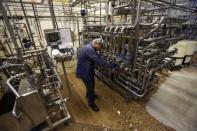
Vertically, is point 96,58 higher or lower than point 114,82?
higher

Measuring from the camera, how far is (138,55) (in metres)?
1.84

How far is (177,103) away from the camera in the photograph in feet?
6.88

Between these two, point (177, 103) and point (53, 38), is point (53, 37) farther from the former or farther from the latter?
point (177, 103)

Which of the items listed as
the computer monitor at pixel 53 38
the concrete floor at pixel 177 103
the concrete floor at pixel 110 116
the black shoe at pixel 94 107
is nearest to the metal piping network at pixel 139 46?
the concrete floor at pixel 110 116

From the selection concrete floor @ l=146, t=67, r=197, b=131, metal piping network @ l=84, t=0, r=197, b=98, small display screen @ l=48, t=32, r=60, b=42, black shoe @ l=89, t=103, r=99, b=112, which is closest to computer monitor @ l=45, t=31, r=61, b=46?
small display screen @ l=48, t=32, r=60, b=42

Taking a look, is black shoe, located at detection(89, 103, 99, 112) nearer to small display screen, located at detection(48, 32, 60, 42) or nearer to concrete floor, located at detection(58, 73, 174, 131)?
concrete floor, located at detection(58, 73, 174, 131)

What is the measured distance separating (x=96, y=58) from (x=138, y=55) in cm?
69

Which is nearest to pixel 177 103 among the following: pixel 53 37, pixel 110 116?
pixel 110 116

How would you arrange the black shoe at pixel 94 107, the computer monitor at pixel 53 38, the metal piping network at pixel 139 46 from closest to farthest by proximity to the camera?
the metal piping network at pixel 139 46
the black shoe at pixel 94 107
the computer monitor at pixel 53 38

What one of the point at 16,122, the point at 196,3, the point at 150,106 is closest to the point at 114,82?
the point at 150,106

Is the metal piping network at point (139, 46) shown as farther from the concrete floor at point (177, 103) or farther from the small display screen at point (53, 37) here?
the small display screen at point (53, 37)

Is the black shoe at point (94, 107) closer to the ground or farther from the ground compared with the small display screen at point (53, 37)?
closer to the ground

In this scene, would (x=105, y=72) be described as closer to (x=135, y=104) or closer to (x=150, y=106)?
(x=135, y=104)

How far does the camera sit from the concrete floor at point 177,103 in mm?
1733
